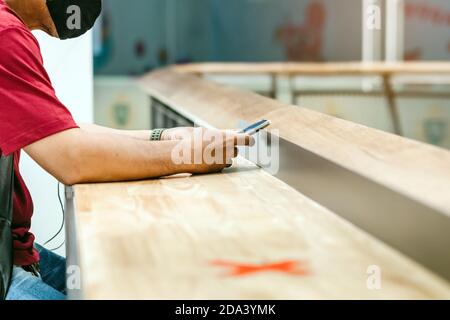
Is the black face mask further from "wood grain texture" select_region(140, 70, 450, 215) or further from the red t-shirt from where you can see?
"wood grain texture" select_region(140, 70, 450, 215)

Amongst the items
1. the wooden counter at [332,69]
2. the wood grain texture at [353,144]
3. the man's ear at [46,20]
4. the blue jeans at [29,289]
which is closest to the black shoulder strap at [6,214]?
the blue jeans at [29,289]

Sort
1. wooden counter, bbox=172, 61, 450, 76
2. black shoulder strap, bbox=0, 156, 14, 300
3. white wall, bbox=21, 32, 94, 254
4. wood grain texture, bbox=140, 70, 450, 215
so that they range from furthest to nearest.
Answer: wooden counter, bbox=172, 61, 450, 76 < white wall, bbox=21, 32, 94, 254 < black shoulder strap, bbox=0, 156, 14, 300 < wood grain texture, bbox=140, 70, 450, 215

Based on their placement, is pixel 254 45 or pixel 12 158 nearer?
pixel 12 158

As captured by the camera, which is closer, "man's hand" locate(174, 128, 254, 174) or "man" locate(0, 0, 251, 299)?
"man" locate(0, 0, 251, 299)

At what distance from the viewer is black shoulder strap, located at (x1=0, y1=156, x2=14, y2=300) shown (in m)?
1.56

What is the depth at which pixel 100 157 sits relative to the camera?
153 cm

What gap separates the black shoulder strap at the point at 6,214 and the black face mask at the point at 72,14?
35 centimetres

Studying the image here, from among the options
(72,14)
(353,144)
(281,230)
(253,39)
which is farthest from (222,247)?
(253,39)

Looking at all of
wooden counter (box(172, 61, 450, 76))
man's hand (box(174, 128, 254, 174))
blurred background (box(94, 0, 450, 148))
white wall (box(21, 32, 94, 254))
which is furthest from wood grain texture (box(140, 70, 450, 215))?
blurred background (box(94, 0, 450, 148))

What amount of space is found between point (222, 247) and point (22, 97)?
23.2 inches

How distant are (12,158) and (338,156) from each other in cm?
72
